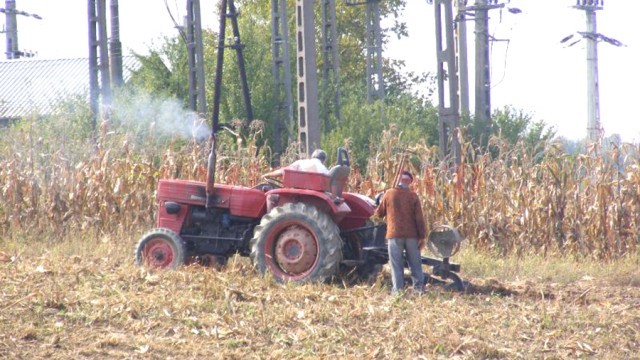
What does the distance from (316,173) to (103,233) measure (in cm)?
602

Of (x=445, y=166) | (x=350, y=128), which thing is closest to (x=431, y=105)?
(x=350, y=128)

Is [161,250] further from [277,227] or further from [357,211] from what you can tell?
[357,211]

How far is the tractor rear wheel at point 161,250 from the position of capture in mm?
13320

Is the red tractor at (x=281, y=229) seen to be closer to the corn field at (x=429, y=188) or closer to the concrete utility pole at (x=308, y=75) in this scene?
the corn field at (x=429, y=188)

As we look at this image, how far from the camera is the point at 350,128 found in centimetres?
3030

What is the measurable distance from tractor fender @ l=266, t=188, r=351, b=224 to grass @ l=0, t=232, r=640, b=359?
2.73 ft

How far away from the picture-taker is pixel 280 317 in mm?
10438

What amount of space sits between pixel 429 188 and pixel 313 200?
15.6ft

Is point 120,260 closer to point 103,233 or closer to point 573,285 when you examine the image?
point 103,233

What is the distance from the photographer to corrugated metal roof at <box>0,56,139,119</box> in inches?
1938

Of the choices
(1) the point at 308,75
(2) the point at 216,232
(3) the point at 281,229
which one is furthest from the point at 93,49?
(3) the point at 281,229

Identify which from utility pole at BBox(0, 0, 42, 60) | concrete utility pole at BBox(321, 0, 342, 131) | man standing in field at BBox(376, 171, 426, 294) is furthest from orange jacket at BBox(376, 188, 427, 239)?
utility pole at BBox(0, 0, 42, 60)

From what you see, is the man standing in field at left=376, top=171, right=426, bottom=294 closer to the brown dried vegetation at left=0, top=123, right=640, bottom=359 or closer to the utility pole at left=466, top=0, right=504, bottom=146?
the brown dried vegetation at left=0, top=123, right=640, bottom=359

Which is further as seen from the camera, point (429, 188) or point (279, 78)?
point (279, 78)
